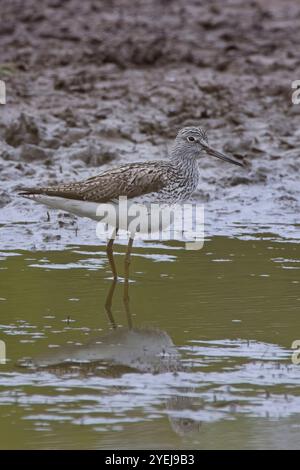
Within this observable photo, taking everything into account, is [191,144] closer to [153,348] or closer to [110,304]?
[110,304]

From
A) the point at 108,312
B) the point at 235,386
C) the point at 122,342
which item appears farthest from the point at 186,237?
the point at 235,386

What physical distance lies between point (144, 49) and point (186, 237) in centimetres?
697

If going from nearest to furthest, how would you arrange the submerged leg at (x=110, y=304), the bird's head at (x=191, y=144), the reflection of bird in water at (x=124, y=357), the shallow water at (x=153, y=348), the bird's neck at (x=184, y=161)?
the shallow water at (x=153, y=348) → the reflection of bird in water at (x=124, y=357) → the submerged leg at (x=110, y=304) → the bird's neck at (x=184, y=161) → the bird's head at (x=191, y=144)

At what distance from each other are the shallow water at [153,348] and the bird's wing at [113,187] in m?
0.66

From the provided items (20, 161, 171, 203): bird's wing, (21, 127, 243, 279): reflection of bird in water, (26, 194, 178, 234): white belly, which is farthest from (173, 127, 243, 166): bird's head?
(26, 194, 178, 234): white belly

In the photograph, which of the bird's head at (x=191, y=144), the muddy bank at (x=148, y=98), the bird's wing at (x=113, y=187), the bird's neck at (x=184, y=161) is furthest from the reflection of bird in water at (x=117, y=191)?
the muddy bank at (x=148, y=98)

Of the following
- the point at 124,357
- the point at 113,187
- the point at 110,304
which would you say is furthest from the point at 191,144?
the point at 124,357

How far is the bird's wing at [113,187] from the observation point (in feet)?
30.6

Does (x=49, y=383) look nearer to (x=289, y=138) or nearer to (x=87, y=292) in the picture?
(x=87, y=292)

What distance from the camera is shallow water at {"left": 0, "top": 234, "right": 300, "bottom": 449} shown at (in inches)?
247

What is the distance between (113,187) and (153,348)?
2.07 meters

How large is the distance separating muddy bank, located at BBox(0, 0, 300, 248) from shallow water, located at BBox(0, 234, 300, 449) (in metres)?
1.08

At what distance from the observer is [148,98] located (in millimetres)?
15391

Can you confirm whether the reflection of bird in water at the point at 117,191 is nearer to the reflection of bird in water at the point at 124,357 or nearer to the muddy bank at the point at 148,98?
the muddy bank at the point at 148,98
